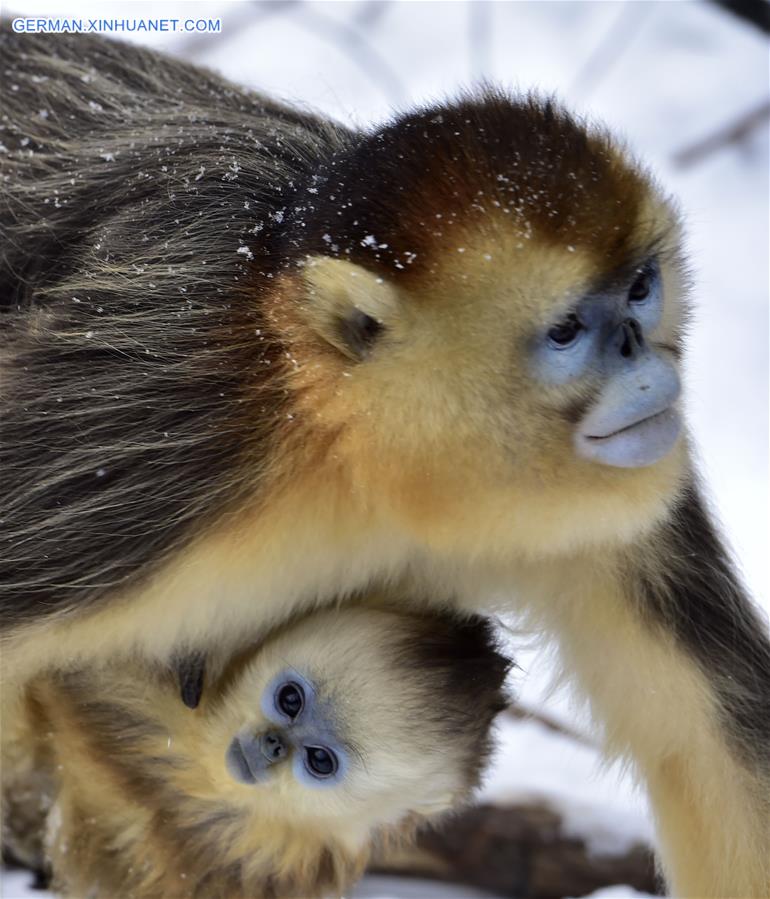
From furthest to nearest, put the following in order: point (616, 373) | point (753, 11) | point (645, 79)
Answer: point (645, 79) < point (753, 11) < point (616, 373)

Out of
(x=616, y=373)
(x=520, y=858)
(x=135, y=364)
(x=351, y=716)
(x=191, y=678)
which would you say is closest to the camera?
Result: (x=616, y=373)

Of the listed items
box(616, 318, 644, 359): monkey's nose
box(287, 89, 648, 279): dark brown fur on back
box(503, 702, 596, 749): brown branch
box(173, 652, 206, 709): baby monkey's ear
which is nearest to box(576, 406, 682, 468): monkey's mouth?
box(616, 318, 644, 359): monkey's nose

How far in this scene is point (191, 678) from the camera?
11.1ft

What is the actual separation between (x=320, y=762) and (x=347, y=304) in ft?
3.59

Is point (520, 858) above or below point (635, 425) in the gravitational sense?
below

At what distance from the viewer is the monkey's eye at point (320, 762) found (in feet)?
10.7

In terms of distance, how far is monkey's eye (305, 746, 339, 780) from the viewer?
3.25 metres

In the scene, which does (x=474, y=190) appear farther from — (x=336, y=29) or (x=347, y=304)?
(x=336, y=29)

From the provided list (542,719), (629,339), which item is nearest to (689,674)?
(629,339)

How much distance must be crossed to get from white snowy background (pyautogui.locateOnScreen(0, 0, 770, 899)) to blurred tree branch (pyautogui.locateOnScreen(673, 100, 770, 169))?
0.02 meters

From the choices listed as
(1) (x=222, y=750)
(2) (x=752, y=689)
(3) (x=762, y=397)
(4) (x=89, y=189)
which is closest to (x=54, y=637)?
(1) (x=222, y=750)

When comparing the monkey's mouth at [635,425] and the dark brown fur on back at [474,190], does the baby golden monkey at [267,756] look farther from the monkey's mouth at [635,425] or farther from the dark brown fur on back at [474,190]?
the dark brown fur on back at [474,190]

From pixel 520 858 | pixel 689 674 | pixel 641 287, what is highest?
pixel 641 287

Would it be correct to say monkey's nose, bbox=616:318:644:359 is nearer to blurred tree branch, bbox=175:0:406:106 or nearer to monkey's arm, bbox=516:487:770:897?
monkey's arm, bbox=516:487:770:897
